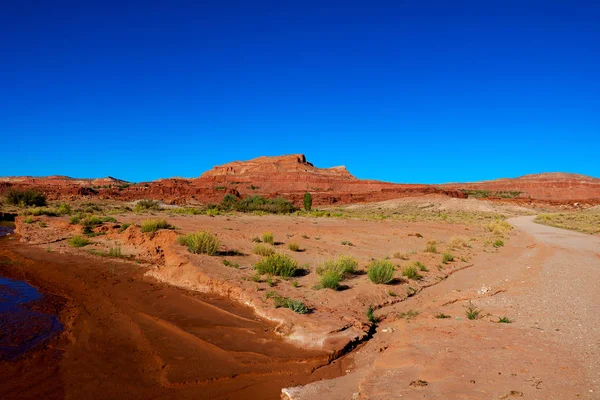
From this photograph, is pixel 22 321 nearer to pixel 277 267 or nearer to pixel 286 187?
pixel 277 267

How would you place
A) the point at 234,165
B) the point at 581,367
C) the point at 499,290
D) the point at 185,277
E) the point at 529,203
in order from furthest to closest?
the point at 234,165 → the point at 529,203 → the point at 185,277 → the point at 499,290 → the point at 581,367

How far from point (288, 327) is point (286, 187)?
3782 inches

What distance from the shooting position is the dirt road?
521cm

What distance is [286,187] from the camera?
4094 inches

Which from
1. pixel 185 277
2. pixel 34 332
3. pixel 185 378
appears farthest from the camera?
pixel 185 277

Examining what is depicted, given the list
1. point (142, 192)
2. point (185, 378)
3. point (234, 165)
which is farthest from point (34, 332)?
point (234, 165)

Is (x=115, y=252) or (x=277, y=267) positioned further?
(x=115, y=252)

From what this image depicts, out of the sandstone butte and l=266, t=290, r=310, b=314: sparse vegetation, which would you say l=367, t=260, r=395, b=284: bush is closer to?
l=266, t=290, r=310, b=314: sparse vegetation

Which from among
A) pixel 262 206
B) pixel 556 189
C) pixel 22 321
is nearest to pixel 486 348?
pixel 22 321

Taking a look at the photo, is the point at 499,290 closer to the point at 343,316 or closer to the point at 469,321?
the point at 469,321

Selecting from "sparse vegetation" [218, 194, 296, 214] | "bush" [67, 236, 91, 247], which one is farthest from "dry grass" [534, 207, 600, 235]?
"bush" [67, 236, 91, 247]

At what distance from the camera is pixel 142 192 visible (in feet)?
238

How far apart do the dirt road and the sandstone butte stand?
2287 inches

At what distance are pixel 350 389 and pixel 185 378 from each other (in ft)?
7.75
